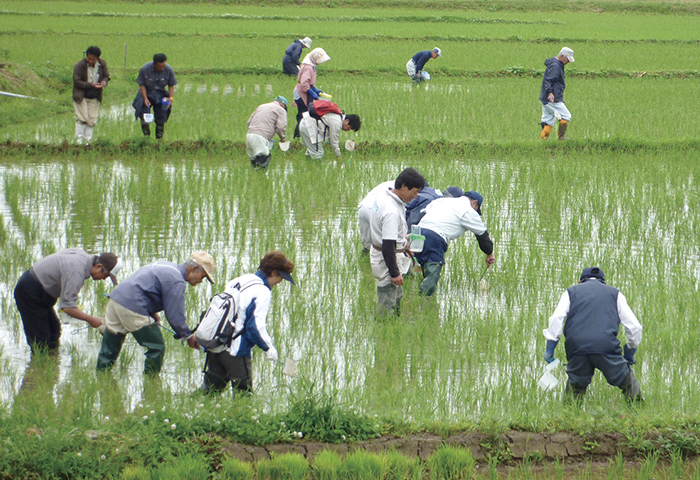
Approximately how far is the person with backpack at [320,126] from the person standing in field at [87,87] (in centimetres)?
297

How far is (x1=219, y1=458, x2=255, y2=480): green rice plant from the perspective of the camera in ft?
12.3

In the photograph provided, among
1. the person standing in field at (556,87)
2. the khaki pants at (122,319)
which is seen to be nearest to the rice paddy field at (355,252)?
the khaki pants at (122,319)

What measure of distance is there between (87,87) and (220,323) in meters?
7.27

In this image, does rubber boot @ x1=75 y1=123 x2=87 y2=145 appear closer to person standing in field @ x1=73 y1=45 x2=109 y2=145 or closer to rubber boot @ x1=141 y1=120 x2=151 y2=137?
person standing in field @ x1=73 y1=45 x2=109 y2=145

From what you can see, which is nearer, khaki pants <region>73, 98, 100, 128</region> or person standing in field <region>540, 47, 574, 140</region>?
khaki pants <region>73, 98, 100, 128</region>

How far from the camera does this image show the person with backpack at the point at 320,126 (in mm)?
9320

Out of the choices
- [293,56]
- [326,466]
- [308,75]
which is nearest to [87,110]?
[308,75]

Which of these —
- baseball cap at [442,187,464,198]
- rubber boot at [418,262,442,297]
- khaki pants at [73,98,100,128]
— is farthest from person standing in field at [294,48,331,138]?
rubber boot at [418,262,442,297]

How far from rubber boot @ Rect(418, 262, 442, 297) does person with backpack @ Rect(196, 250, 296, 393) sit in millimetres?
1909

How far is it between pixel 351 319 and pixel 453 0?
36.0 meters

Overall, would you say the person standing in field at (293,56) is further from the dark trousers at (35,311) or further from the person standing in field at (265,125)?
the dark trousers at (35,311)

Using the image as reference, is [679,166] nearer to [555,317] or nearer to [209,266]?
[555,317]

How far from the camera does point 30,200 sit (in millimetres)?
8609

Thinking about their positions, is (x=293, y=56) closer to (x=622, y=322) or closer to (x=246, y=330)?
(x=246, y=330)
